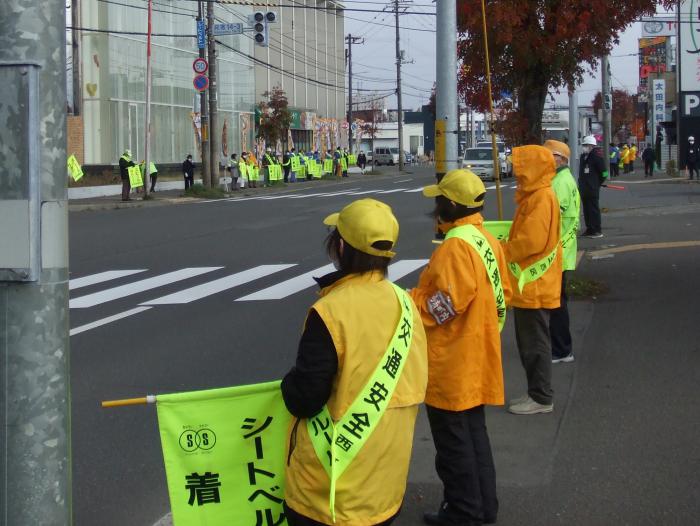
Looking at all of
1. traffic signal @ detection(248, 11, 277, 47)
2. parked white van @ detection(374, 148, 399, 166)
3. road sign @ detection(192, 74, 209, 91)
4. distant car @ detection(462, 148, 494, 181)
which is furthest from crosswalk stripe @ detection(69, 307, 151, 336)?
parked white van @ detection(374, 148, 399, 166)

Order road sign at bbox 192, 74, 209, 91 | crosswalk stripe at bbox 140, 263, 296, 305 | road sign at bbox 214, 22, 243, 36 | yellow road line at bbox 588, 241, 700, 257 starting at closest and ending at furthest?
crosswalk stripe at bbox 140, 263, 296, 305, yellow road line at bbox 588, 241, 700, 257, road sign at bbox 214, 22, 243, 36, road sign at bbox 192, 74, 209, 91

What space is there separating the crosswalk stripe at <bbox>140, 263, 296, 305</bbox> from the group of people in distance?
666cm

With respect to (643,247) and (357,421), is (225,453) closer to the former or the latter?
(357,421)

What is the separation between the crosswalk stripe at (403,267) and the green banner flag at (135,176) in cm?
Answer: 1947

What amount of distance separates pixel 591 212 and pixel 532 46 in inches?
306

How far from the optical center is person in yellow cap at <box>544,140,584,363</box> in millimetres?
8023

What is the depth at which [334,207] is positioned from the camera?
29.9 m

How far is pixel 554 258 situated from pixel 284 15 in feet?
210

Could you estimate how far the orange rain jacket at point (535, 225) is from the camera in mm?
6520

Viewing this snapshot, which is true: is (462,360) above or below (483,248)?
below

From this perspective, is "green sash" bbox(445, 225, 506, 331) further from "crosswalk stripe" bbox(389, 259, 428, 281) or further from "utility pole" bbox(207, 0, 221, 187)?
"utility pole" bbox(207, 0, 221, 187)

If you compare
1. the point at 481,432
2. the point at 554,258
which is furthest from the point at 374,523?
the point at 554,258

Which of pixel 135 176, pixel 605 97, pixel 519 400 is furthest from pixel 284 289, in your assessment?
pixel 135 176

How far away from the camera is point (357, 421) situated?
11.2ft
